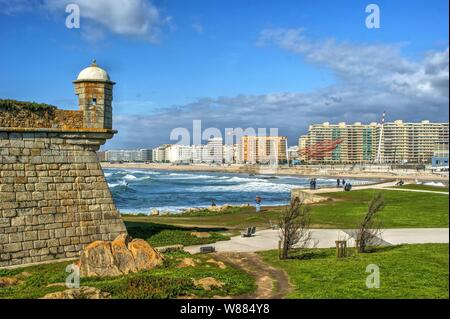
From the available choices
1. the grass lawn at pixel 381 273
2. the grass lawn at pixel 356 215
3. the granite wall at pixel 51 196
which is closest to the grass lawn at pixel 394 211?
the grass lawn at pixel 356 215

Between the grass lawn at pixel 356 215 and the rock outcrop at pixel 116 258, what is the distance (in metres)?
10.7

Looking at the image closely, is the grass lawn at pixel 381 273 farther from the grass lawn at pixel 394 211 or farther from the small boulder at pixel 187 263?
the grass lawn at pixel 394 211

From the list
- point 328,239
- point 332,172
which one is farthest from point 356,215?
point 332,172

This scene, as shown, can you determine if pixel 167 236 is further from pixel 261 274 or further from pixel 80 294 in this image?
pixel 80 294

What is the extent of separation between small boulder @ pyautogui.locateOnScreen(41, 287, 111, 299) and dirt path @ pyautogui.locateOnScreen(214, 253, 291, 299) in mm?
3138

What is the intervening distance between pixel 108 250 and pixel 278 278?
198 inches

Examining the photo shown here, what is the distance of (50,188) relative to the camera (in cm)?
1605

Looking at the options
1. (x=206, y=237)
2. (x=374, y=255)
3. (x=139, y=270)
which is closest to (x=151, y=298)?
(x=139, y=270)

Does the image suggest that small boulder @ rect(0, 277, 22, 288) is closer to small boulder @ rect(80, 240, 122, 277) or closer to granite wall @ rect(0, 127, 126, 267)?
small boulder @ rect(80, 240, 122, 277)

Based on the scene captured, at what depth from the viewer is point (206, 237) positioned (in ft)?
68.0

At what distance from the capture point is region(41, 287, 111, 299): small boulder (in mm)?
9805

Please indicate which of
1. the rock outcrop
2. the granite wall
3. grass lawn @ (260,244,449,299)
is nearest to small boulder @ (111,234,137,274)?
the rock outcrop

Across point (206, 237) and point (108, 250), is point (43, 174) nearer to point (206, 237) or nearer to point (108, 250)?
point (108, 250)

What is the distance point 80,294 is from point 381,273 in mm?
7664
